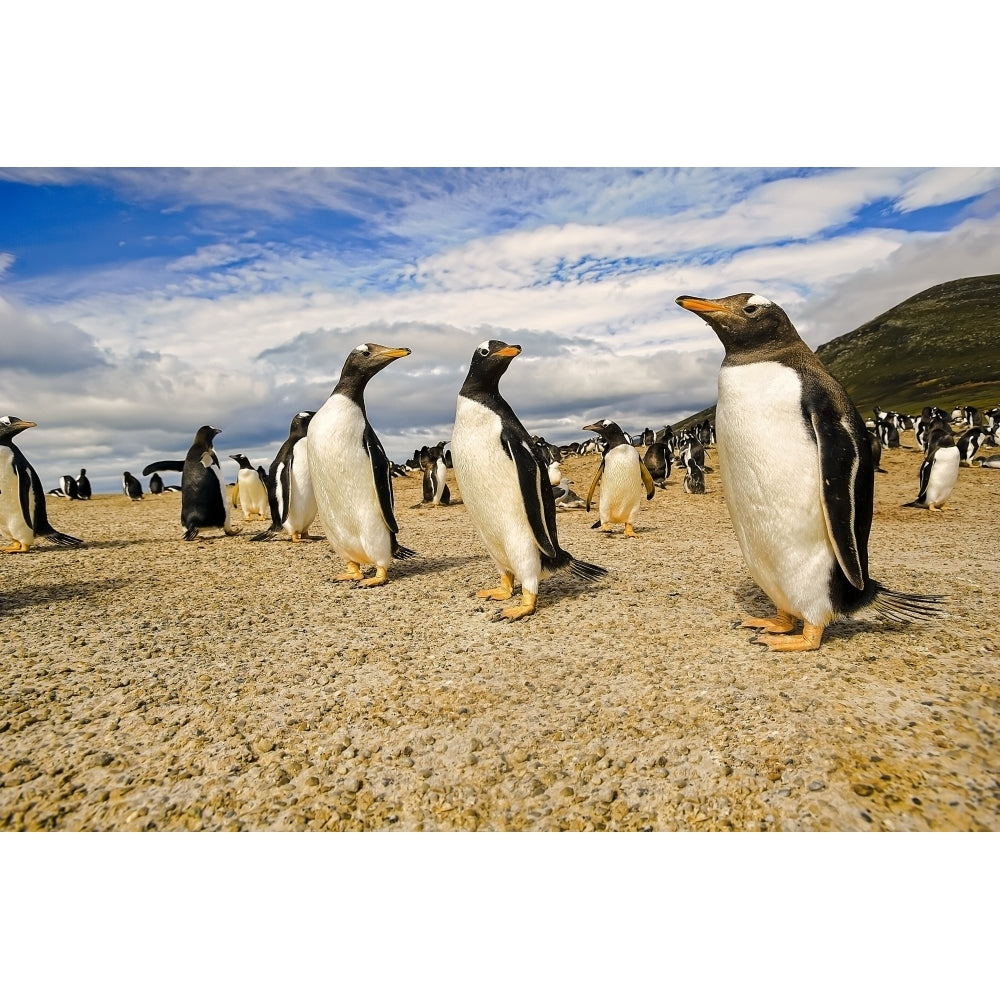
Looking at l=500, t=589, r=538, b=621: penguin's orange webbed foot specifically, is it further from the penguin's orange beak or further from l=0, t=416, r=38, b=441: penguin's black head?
l=0, t=416, r=38, b=441: penguin's black head

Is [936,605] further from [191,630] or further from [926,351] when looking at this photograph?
[926,351]

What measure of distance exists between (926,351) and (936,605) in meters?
46.2

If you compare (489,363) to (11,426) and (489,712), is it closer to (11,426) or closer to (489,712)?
(489,712)

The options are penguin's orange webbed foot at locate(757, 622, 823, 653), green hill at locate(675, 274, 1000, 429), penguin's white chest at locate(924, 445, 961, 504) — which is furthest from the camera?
green hill at locate(675, 274, 1000, 429)

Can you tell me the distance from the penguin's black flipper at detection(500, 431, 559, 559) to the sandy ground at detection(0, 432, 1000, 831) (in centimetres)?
43

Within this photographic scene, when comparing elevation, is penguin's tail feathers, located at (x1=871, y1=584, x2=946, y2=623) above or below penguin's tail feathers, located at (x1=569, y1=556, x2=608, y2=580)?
above

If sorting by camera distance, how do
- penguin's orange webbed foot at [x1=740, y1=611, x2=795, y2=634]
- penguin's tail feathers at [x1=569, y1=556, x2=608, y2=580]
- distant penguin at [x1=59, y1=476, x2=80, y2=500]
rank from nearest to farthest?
penguin's orange webbed foot at [x1=740, y1=611, x2=795, y2=634] < penguin's tail feathers at [x1=569, y1=556, x2=608, y2=580] < distant penguin at [x1=59, y1=476, x2=80, y2=500]

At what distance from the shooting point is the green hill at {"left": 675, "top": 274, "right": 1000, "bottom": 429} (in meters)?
31.3

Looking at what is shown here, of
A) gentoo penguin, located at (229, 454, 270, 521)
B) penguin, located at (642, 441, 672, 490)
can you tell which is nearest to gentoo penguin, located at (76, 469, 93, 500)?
gentoo penguin, located at (229, 454, 270, 521)

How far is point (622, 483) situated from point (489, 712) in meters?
4.52

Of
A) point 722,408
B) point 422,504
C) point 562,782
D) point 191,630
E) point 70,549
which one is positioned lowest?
point 422,504

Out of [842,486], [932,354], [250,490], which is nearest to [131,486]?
[250,490]

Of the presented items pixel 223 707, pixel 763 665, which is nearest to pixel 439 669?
pixel 223 707

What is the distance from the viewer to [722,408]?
272 centimetres
